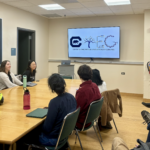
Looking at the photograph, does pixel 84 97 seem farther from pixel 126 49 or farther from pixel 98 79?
pixel 126 49

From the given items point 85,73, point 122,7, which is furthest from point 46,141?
point 122,7

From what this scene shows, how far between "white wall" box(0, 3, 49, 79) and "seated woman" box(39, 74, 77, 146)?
134 inches

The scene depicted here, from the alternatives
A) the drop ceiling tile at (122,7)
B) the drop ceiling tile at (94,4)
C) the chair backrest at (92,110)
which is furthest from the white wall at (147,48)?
the chair backrest at (92,110)

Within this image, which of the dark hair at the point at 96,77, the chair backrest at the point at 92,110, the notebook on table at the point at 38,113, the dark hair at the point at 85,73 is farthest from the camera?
the dark hair at the point at 96,77

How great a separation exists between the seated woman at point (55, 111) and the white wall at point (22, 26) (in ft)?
11.2

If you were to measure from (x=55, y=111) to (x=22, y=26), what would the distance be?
434 cm

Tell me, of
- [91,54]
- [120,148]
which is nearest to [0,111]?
[120,148]

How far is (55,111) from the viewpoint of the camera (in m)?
2.00

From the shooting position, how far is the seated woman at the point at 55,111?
201 centimetres

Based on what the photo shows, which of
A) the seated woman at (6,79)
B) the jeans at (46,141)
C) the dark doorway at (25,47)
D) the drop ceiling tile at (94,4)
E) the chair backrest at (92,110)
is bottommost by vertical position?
the jeans at (46,141)

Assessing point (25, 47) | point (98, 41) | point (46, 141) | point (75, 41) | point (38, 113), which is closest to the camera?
point (46, 141)

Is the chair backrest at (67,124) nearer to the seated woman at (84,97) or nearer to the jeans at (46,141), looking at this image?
the jeans at (46,141)

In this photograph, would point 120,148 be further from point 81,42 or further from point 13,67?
point 81,42

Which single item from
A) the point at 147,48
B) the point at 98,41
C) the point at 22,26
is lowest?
the point at 147,48
